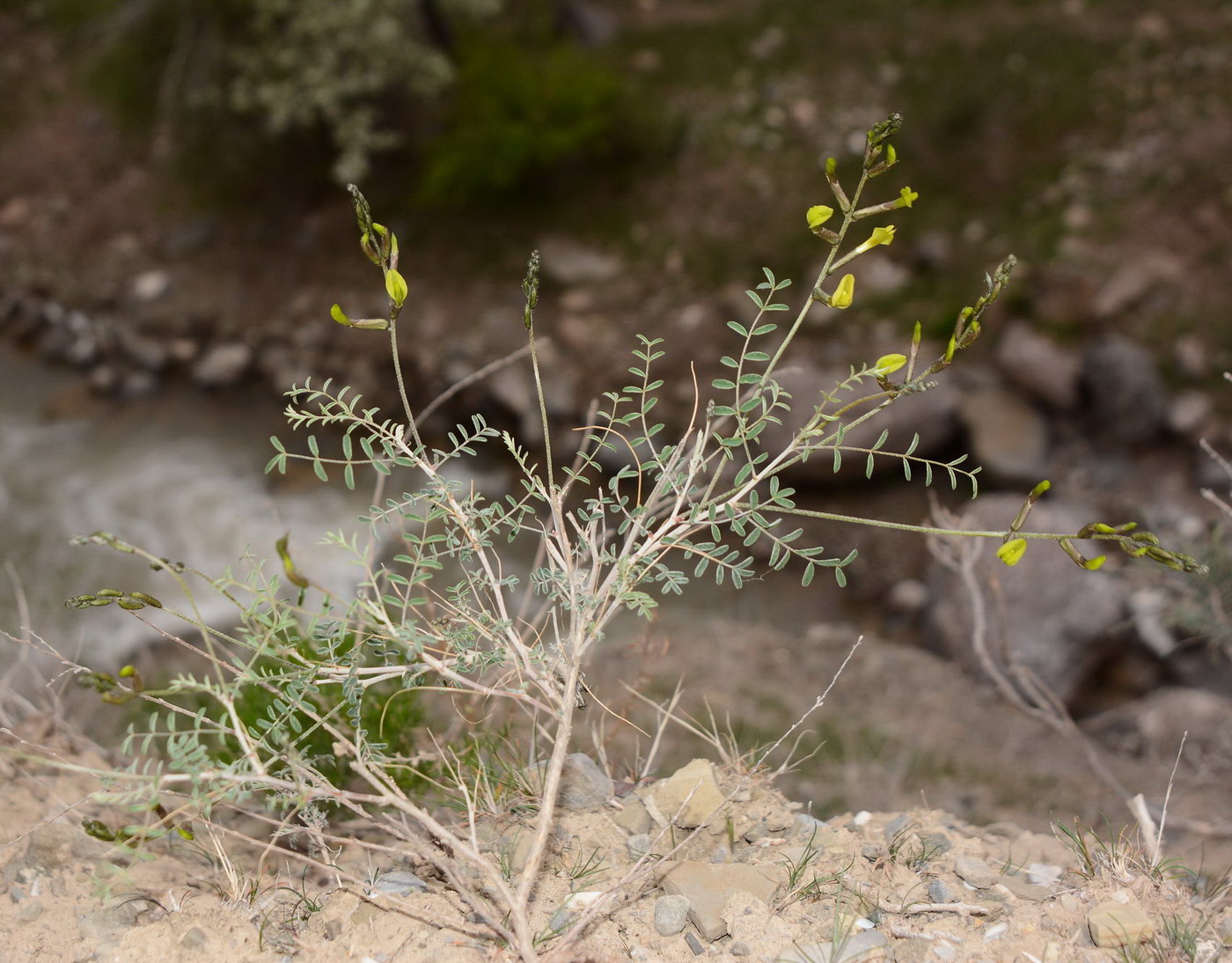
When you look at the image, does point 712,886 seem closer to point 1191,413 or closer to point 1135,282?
point 1191,413

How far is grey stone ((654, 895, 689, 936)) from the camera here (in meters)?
1.80

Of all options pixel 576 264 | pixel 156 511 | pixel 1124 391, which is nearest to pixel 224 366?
pixel 156 511

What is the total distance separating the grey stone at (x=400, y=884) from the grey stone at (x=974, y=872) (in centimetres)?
107

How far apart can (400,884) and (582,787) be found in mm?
444

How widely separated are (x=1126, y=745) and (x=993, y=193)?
12.7ft

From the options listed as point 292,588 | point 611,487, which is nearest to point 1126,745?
point 611,487

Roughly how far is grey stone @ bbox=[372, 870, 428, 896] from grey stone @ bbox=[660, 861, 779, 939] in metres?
0.47

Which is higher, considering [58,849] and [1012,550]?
[1012,550]

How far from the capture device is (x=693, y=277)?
702cm

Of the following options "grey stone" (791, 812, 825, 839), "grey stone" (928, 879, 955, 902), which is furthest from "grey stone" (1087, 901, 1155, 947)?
"grey stone" (791, 812, 825, 839)

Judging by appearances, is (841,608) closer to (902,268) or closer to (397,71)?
(902,268)

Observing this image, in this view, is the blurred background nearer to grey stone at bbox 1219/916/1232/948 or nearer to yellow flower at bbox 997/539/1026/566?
grey stone at bbox 1219/916/1232/948

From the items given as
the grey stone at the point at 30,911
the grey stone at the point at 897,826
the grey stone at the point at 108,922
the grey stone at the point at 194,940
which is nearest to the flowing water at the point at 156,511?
the grey stone at the point at 897,826

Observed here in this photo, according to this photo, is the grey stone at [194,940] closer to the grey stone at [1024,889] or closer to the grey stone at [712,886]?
the grey stone at [712,886]
